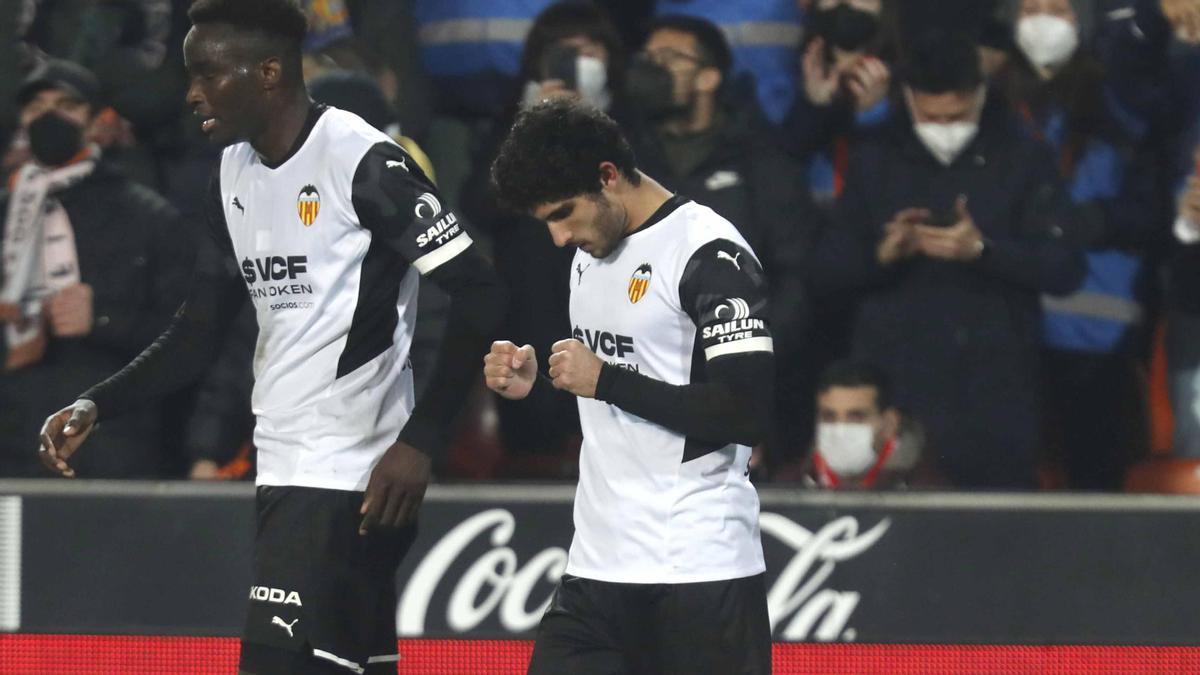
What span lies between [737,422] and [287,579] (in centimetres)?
98

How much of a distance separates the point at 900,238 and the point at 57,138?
266 cm

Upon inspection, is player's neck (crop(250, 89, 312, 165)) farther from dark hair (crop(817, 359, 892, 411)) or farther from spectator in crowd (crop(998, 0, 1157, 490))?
spectator in crowd (crop(998, 0, 1157, 490))

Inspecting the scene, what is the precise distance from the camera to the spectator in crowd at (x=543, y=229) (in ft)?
19.6

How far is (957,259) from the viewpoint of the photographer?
231 inches

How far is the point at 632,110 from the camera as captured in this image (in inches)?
240

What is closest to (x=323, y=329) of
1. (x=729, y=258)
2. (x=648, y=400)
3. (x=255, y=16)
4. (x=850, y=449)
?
(x=255, y=16)

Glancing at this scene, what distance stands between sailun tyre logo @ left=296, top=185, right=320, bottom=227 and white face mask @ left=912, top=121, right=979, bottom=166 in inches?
104

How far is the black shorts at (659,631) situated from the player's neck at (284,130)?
1053mm

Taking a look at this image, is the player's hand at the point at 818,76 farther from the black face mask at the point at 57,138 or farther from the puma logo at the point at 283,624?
the puma logo at the point at 283,624

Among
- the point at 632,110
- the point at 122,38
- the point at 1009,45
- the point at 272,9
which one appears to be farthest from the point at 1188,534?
the point at 122,38

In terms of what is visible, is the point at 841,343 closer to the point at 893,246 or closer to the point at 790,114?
the point at 893,246

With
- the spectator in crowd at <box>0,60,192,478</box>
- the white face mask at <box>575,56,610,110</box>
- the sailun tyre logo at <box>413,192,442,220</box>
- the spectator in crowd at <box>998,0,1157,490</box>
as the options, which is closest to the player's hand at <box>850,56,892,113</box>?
the spectator in crowd at <box>998,0,1157,490</box>

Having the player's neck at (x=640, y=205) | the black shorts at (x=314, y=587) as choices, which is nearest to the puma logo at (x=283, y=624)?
the black shorts at (x=314, y=587)

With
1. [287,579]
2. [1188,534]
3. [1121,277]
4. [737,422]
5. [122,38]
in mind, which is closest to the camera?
[737,422]
